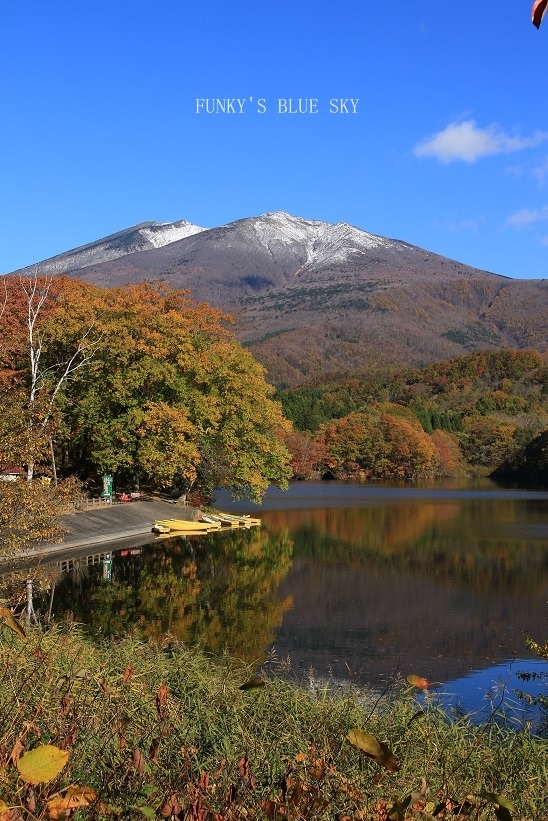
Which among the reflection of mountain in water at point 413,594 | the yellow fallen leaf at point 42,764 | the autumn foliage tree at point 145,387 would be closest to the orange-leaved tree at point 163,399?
the autumn foliage tree at point 145,387

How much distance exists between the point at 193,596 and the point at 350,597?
11.6 feet

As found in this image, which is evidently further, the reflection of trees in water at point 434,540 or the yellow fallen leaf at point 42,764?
the reflection of trees in water at point 434,540

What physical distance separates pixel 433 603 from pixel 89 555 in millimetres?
11528

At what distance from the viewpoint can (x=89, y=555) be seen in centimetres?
2772

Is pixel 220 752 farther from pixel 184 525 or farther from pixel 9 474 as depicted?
pixel 9 474

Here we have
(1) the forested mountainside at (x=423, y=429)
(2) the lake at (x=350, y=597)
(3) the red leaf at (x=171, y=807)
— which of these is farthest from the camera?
(1) the forested mountainside at (x=423, y=429)

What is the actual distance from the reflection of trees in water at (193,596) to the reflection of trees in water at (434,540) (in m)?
2.97

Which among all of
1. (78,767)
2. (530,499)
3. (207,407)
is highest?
(207,407)

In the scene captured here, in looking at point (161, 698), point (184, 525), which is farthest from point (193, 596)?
point (161, 698)

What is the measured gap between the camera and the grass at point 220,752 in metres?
3.52

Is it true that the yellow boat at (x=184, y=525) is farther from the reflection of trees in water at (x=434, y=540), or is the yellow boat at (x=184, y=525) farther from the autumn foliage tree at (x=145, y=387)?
the reflection of trees in water at (x=434, y=540)

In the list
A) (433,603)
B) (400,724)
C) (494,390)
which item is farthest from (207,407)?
(494,390)

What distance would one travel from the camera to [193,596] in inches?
825

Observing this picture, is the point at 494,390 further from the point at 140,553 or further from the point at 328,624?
the point at 328,624
